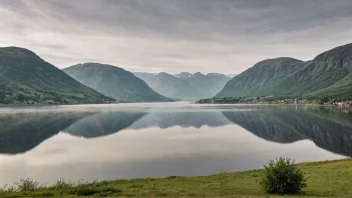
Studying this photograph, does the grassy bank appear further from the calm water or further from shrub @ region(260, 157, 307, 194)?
the calm water

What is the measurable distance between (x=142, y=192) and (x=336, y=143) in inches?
2664

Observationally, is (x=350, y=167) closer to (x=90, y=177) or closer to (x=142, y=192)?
(x=142, y=192)

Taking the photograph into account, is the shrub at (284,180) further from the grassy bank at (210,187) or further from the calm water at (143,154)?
the calm water at (143,154)

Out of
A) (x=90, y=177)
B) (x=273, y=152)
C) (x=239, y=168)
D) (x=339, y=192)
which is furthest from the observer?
(x=273, y=152)

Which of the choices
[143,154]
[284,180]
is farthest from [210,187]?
[143,154]

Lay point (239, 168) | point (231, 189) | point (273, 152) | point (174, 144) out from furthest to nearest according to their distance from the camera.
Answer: point (174, 144) < point (273, 152) < point (239, 168) < point (231, 189)

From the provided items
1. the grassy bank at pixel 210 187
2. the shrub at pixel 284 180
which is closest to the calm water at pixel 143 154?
the grassy bank at pixel 210 187

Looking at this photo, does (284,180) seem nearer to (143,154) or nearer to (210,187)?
(210,187)

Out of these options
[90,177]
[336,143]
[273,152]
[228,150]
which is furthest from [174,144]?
[336,143]

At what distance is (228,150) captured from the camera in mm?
67375

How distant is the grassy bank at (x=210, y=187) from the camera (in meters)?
27.2

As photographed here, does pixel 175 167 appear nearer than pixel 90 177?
No

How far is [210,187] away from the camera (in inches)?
1266

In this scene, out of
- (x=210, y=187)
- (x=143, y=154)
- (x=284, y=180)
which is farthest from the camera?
(x=143, y=154)
